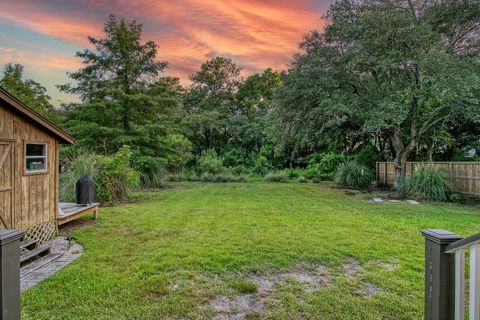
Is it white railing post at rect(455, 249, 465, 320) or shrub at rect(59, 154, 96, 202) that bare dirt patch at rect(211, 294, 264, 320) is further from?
shrub at rect(59, 154, 96, 202)

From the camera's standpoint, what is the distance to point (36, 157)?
17.5 feet

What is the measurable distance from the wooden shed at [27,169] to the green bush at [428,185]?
36.1 ft

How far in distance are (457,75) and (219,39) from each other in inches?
319

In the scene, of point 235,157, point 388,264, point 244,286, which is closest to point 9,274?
point 244,286

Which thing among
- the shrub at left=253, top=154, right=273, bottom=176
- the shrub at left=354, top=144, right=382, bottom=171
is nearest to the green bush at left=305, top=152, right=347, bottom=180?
the shrub at left=354, top=144, right=382, bottom=171

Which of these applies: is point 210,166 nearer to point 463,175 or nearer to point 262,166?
point 262,166

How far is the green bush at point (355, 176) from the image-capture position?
14.3 meters

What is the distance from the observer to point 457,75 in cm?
899

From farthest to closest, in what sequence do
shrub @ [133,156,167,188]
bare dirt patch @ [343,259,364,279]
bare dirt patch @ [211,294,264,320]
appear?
shrub @ [133,156,167,188]
bare dirt patch @ [343,259,364,279]
bare dirt patch @ [211,294,264,320]

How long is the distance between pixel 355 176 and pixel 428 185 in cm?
428

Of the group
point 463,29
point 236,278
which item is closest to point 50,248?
point 236,278

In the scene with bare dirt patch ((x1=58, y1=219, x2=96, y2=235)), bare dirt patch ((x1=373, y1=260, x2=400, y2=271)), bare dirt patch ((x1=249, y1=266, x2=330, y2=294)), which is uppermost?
bare dirt patch ((x1=373, y1=260, x2=400, y2=271))

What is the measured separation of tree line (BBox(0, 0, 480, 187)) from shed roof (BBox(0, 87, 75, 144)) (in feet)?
22.1

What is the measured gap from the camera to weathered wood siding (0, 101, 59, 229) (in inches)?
183
